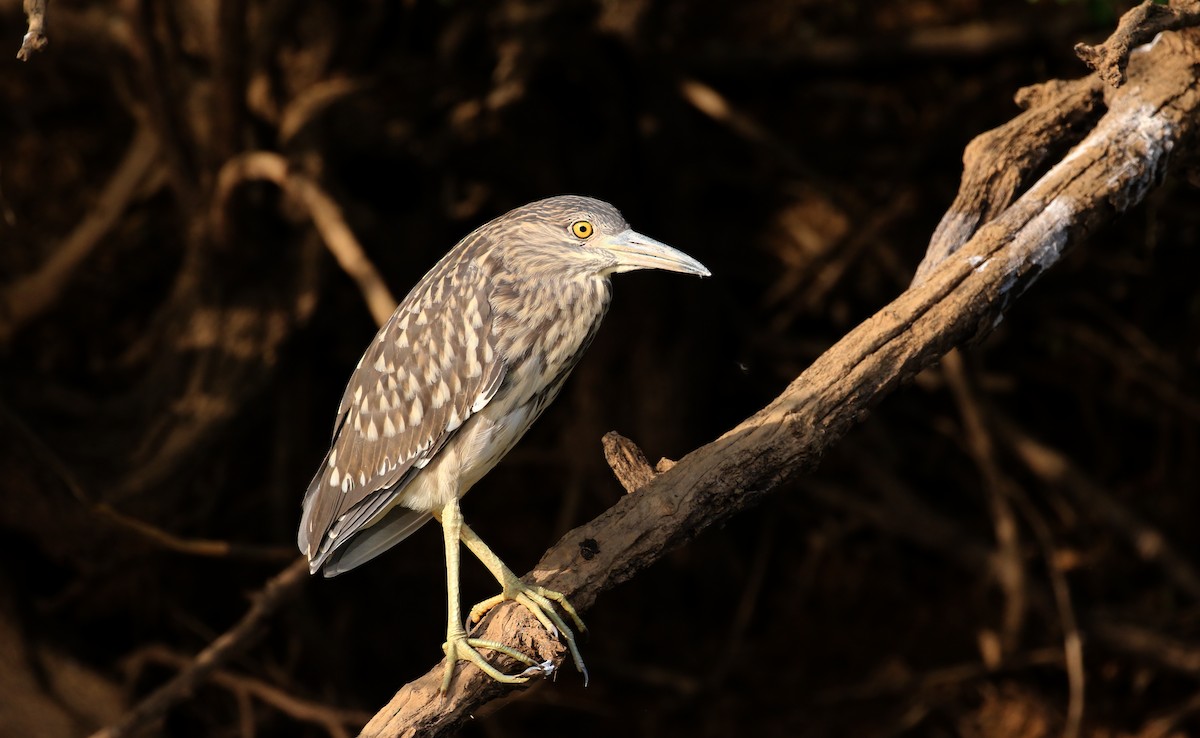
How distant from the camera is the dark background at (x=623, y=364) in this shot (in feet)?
12.8

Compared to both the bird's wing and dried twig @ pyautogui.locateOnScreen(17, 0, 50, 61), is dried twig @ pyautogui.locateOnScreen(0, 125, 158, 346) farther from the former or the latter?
dried twig @ pyautogui.locateOnScreen(17, 0, 50, 61)

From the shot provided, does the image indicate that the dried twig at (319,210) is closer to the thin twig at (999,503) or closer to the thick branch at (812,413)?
the thick branch at (812,413)

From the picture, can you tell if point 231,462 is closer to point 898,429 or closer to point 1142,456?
point 898,429

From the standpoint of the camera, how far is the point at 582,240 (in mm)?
2523

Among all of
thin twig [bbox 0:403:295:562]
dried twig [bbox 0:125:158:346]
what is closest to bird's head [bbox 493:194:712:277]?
thin twig [bbox 0:403:295:562]

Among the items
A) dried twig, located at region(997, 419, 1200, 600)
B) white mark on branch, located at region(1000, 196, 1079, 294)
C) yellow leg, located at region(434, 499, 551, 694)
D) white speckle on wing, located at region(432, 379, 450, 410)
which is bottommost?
dried twig, located at region(997, 419, 1200, 600)

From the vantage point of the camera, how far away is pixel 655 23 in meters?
4.53

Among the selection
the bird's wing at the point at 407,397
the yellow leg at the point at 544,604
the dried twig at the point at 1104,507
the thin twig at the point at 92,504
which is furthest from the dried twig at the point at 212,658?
the dried twig at the point at 1104,507

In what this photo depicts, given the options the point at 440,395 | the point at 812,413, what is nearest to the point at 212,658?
the point at 440,395

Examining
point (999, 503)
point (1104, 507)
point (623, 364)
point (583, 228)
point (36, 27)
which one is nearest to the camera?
point (36, 27)

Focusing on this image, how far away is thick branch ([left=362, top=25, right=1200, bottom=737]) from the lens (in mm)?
2211

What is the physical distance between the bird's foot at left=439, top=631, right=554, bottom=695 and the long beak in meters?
0.77

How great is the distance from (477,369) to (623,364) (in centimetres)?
242

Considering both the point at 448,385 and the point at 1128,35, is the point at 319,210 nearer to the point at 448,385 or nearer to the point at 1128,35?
the point at 448,385
